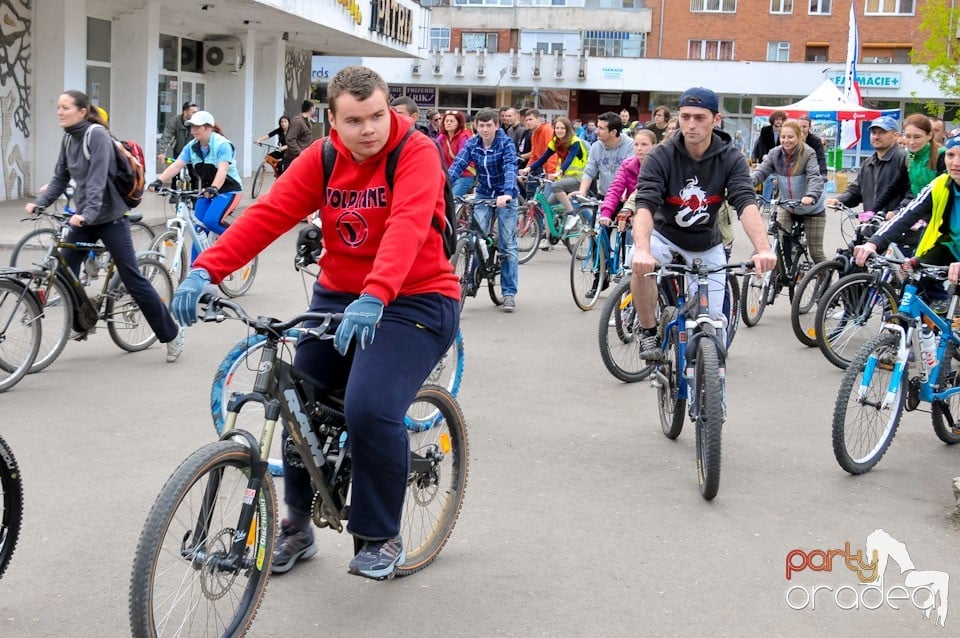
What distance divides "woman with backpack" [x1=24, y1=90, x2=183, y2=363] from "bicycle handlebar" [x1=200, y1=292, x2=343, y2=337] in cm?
432

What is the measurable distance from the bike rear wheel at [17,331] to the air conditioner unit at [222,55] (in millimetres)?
22095

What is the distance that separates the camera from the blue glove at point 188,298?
3680 millimetres

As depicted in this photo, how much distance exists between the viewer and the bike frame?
19.8 ft

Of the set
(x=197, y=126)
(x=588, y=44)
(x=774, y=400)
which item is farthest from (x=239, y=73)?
(x=588, y=44)

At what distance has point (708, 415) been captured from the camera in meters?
5.50

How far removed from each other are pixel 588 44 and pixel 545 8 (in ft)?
10.2

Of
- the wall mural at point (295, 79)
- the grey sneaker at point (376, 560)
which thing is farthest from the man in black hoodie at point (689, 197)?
the wall mural at point (295, 79)

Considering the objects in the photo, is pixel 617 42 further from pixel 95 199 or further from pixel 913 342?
pixel 913 342

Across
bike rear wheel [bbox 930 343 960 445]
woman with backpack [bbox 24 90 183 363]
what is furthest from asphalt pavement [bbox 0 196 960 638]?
woman with backpack [bbox 24 90 183 363]

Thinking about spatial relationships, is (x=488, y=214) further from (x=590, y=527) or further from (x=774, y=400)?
(x=590, y=527)

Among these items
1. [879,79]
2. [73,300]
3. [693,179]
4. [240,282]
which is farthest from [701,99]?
[879,79]

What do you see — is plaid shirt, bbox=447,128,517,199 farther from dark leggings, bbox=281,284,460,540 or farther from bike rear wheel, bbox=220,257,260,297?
dark leggings, bbox=281,284,460,540

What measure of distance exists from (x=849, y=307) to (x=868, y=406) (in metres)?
2.83

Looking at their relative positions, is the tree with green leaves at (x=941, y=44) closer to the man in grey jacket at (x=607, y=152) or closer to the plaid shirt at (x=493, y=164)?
the man in grey jacket at (x=607, y=152)
